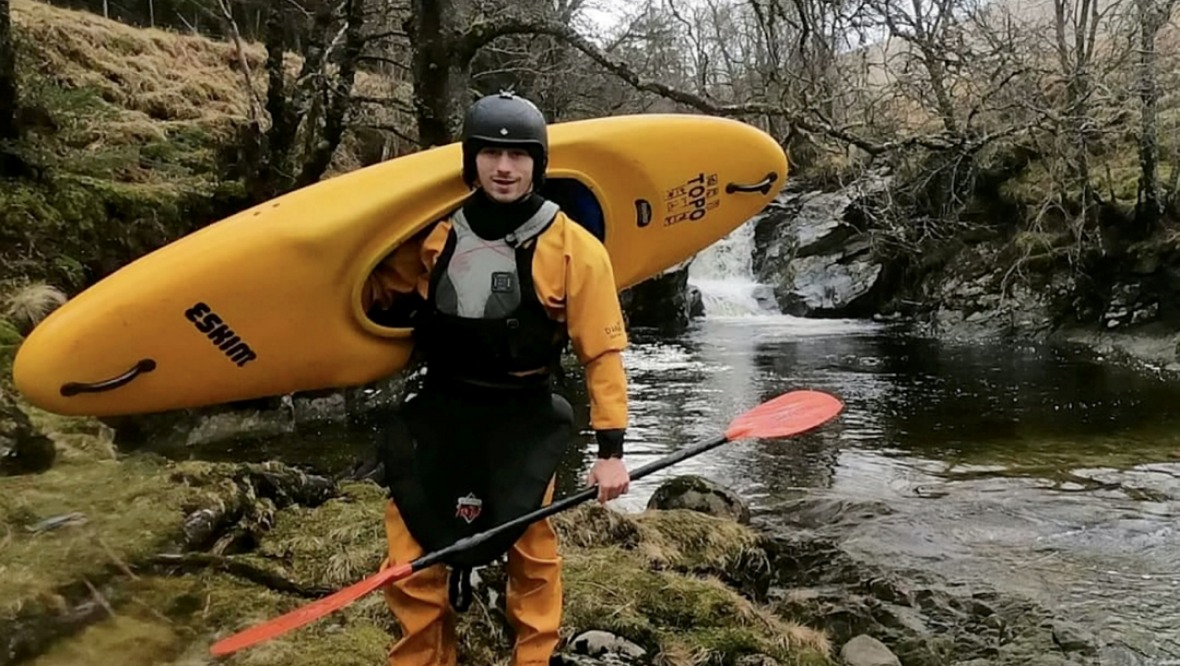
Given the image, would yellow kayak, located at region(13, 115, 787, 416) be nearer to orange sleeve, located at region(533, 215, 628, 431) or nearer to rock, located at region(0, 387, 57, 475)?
orange sleeve, located at region(533, 215, 628, 431)

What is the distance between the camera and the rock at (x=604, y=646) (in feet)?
9.99

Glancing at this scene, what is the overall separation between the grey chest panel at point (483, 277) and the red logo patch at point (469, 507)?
48cm

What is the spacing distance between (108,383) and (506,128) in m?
1.26

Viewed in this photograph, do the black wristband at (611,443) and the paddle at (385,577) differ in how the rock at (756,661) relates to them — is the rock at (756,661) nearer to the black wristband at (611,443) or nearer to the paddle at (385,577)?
the paddle at (385,577)

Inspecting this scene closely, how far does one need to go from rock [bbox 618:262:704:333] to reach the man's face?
13.9 meters

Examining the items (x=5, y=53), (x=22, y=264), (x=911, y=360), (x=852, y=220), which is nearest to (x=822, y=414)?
(x=22, y=264)

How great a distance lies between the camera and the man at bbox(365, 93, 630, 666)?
2303mm

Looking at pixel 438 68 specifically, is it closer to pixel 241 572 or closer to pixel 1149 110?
pixel 241 572

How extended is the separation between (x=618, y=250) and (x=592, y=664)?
1.38 meters

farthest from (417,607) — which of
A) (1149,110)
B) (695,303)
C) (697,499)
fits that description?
(695,303)

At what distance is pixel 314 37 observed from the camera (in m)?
6.96

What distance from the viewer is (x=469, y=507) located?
242 centimetres

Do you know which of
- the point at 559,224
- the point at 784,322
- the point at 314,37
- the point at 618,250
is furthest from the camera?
the point at 784,322

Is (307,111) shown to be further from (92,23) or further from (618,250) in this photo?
(92,23)
